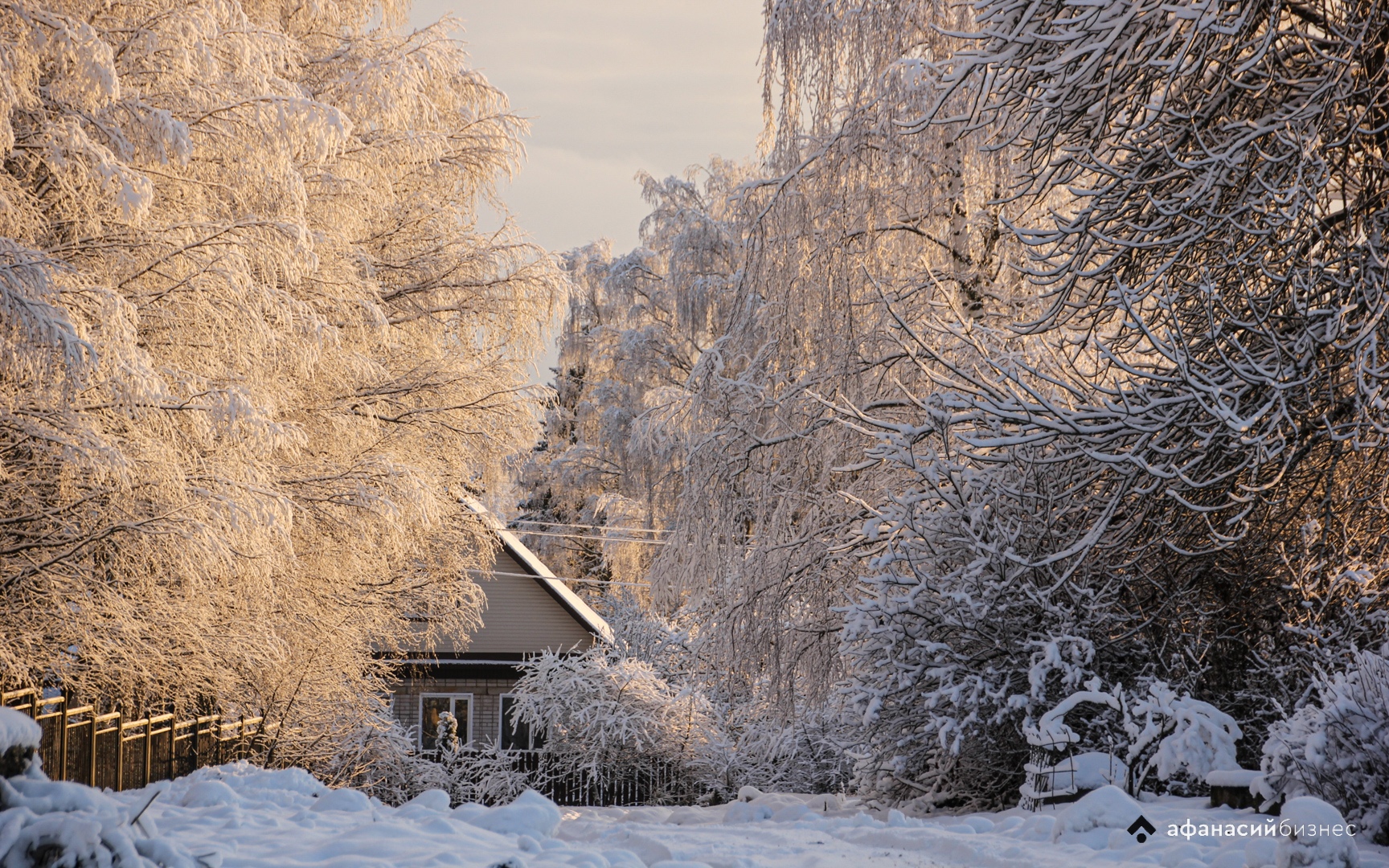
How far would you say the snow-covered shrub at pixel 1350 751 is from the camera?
5.36 m

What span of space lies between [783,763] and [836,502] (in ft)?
18.1

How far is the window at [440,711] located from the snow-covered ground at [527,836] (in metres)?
13.6

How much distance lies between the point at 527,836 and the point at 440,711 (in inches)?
660

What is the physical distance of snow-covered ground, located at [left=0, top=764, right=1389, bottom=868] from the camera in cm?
409

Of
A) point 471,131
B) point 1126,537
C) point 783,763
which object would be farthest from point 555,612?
point 1126,537

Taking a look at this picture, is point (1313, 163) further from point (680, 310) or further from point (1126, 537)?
point (680, 310)

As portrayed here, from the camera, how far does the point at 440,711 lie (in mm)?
21828

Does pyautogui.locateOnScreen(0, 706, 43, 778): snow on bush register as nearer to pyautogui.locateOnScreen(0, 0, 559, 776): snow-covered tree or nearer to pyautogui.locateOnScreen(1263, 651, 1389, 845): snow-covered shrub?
pyautogui.locateOnScreen(0, 0, 559, 776): snow-covered tree

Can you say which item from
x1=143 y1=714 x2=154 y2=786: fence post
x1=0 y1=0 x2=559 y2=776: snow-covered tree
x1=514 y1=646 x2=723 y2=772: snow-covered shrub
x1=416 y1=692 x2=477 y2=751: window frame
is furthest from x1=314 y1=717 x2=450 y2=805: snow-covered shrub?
x1=416 y1=692 x2=477 y2=751: window frame

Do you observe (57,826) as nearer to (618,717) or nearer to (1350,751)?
(1350,751)

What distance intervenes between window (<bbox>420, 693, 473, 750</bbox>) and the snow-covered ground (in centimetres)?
1356

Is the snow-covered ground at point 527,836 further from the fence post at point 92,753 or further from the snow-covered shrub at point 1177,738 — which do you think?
the fence post at point 92,753

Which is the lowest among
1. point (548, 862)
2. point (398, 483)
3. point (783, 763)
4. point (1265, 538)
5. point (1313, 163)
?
point (783, 763)

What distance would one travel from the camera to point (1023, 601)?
8211 mm
